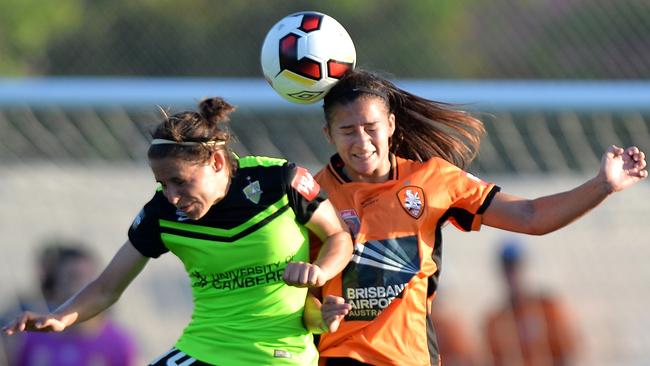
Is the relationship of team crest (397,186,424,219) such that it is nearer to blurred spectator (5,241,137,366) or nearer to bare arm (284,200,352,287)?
bare arm (284,200,352,287)

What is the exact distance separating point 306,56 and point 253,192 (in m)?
0.66

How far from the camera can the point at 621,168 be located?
5.25m

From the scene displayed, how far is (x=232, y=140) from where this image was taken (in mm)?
5363

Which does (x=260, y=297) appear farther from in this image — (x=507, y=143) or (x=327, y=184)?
(x=507, y=143)

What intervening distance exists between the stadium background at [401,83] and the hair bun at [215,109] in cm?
343

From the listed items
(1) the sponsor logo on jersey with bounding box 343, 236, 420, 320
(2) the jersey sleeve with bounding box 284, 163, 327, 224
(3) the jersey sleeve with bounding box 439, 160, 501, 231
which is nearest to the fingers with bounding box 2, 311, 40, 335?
(2) the jersey sleeve with bounding box 284, 163, 327, 224

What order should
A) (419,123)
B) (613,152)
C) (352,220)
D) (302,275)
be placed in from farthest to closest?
(419,123)
(352,220)
(613,152)
(302,275)

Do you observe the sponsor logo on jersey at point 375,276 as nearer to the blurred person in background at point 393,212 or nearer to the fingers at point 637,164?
the blurred person in background at point 393,212

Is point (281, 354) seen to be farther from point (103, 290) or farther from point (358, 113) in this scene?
point (358, 113)

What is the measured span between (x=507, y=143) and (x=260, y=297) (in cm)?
462

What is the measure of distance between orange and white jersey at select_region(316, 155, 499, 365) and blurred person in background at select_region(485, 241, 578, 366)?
141 inches

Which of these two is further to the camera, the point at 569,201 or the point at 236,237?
the point at 569,201

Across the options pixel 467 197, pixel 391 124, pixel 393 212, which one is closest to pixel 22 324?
pixel 393 212

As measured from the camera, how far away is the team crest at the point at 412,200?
213 inches
